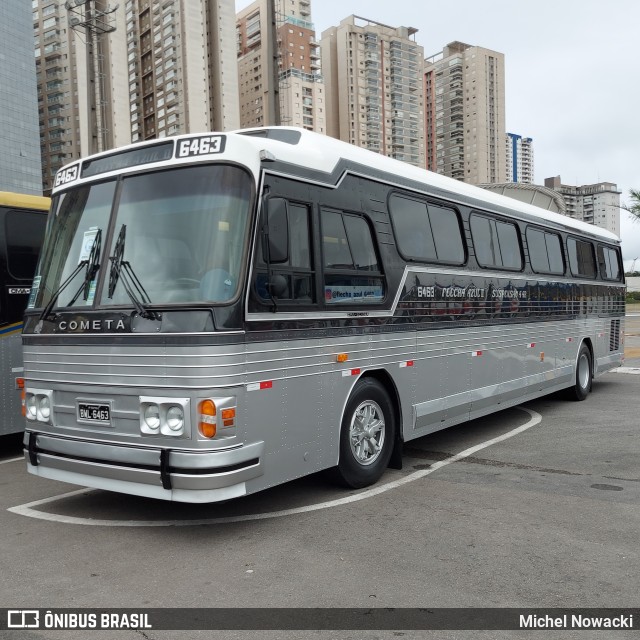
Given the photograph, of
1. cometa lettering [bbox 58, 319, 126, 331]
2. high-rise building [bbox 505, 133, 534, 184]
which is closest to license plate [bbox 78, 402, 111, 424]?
cometa lettering [bbox 58, 319, 126, 331]

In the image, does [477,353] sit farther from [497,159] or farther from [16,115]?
[497,159]

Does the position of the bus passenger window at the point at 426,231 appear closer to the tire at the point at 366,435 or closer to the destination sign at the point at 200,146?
the tire at the point at 366,435

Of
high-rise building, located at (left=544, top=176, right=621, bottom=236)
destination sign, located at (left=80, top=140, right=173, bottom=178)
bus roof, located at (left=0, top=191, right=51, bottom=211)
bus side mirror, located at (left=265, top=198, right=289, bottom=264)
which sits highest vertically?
high-rise building, located at (left=544, top=176, right=621, bottom=236)

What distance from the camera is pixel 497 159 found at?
10094cm

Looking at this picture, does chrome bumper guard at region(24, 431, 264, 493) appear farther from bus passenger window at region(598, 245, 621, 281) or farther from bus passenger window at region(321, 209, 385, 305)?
bus passenger window at region(598, 245, 621, 281)

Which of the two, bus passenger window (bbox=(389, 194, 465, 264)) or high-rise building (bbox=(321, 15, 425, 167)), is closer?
bus passenger window (bbox=(389, 194, 465, 264))

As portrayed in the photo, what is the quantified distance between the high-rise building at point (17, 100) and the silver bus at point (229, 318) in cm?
7242

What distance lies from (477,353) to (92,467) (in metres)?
5.00

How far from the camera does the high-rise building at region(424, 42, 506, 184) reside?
92375 mm

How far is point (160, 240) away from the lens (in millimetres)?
4969

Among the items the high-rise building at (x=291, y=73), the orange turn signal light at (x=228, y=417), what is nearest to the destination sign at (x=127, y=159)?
the orange turn signal light at (x=228, y=417)

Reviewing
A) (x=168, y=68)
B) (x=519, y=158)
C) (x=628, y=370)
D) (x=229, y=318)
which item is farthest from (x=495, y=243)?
(x=519, y=158)

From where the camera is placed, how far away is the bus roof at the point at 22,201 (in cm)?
829

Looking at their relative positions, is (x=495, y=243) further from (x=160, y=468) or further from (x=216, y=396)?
(x=160, y=468)
